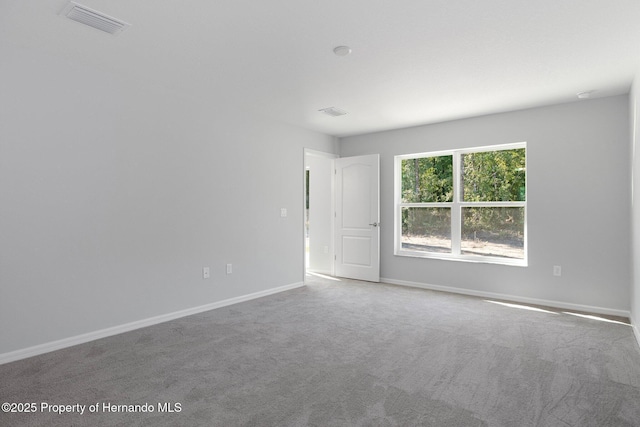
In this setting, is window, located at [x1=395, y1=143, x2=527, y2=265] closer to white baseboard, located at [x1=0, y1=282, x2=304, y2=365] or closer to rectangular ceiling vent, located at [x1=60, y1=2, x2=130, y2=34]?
white baseboard, located at [x1=0, y1=282, x2=304, y2=365]

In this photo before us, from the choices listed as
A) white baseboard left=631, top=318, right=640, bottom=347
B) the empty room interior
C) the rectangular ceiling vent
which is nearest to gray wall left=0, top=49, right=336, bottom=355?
the empty room interior

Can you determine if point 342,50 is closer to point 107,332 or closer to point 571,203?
point 107,332

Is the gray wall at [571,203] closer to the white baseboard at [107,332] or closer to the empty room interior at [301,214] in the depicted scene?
the empty room interior at [301,214]

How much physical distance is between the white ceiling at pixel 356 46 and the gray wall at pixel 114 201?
286mm

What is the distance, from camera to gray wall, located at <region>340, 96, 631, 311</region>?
3.93 m

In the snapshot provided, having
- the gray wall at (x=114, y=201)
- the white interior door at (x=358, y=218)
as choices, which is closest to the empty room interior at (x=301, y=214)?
the gray wall at (x=114, y=201)

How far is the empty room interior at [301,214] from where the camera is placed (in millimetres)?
2254

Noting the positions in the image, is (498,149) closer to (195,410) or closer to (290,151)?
→ (290,151)

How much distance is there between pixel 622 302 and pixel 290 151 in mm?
4413

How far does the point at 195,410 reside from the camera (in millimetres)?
2049

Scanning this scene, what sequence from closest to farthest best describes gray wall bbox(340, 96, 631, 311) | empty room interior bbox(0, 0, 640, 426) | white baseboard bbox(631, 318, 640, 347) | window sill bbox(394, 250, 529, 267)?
empty room interior bbox(0, 0, 640, 426), white baseboard bbox(631, 318, 640, 347), gray wall bbox(340, 96, 631, 311), window sill bbox(394, 250, 529, 267)

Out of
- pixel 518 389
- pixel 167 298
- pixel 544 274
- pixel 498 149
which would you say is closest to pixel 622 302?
pixel 544 274

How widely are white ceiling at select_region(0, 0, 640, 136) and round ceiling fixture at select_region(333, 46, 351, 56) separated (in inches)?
2.2

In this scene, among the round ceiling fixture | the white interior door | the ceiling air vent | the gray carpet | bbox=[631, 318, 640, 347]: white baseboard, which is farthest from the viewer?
the white interior door
